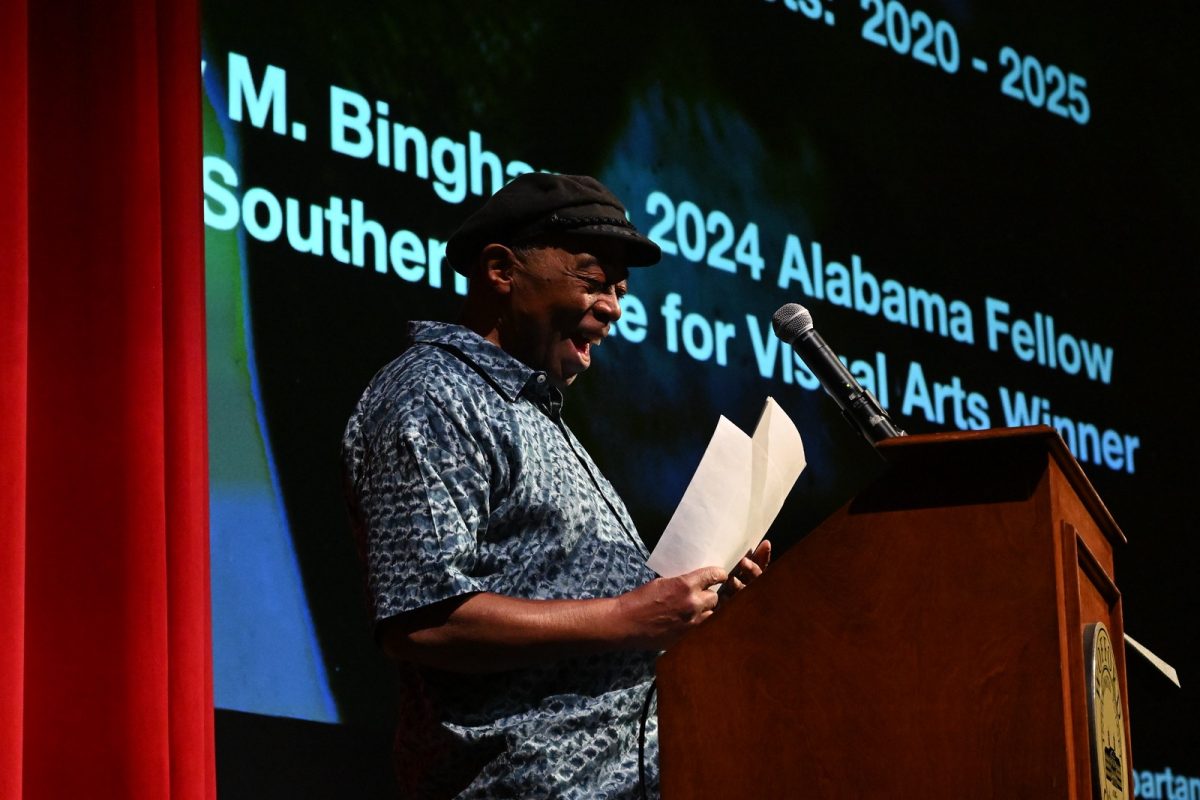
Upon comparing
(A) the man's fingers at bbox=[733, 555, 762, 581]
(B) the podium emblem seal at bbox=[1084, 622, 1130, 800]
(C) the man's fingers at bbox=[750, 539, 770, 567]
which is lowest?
(B) the podium emblem seal at bbox=[1084, 622, 1130, 800]

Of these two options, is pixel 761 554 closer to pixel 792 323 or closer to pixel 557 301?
pixel 792 323

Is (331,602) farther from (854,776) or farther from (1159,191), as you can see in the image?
(1159,191)

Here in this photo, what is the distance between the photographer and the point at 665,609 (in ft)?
5.70

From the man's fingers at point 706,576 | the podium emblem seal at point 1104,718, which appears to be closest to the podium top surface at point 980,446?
the podium emblem seal at point 1104,718

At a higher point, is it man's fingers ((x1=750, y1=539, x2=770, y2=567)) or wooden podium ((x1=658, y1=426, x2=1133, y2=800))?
man's fingers ((x1=750, y1=539, x2=770, y2=567))

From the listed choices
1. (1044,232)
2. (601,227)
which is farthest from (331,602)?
(1044,232)

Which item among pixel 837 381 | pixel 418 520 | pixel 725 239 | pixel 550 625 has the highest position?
pixel 725 239

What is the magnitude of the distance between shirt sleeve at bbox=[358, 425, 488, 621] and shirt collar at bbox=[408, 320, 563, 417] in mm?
179

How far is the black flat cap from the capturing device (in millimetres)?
2115

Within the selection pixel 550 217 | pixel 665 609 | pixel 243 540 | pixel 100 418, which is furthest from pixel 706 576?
pixel 243 540

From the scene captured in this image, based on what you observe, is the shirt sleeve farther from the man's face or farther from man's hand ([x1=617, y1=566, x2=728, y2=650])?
the man's face

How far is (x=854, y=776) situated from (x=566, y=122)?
2.14 meters

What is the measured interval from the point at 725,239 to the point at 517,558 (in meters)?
1.86

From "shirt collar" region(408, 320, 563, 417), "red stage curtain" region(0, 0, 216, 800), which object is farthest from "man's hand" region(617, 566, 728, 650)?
"red stage curtain" region(0, 0, 216, 800)
